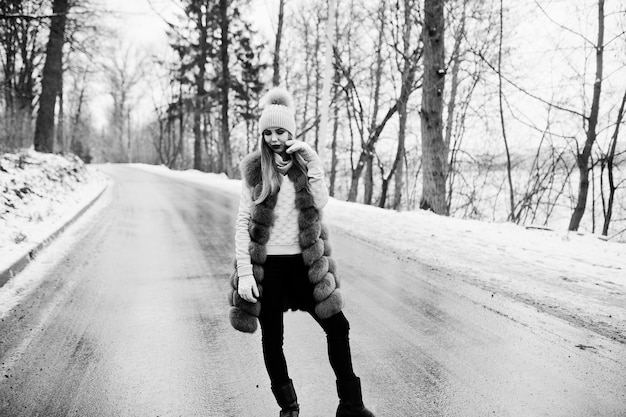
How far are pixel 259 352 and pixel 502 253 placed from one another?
489cm

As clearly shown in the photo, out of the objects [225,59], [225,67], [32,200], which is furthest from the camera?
[225,67]

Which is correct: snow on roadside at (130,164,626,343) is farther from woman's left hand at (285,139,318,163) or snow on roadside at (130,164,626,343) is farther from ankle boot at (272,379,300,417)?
woman's left hand at (285,139,318,163)

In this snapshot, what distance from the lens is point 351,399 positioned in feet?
7.42

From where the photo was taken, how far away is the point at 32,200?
8938mm

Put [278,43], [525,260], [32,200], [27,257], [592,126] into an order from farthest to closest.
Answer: [278,43]
[592,126]
[32,200]
[525,260]
[27,257]

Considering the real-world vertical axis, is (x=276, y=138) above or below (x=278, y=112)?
below

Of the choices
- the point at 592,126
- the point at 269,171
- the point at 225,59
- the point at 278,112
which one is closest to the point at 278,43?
the point at 225,59

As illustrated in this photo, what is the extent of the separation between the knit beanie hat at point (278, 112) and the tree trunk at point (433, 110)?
999 cm

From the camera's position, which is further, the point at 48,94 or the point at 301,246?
Answer: the point at 48,94

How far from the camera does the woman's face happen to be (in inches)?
88.3

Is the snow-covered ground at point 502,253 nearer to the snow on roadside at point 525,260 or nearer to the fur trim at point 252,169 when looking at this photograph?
the snow on roadside at point 525,260

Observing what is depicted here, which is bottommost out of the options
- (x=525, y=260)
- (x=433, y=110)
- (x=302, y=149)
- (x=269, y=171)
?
(x=525, y=260)

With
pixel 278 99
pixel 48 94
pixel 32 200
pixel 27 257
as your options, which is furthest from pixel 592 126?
pixel 48 94

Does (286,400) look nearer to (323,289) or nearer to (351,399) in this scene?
(351,399)
